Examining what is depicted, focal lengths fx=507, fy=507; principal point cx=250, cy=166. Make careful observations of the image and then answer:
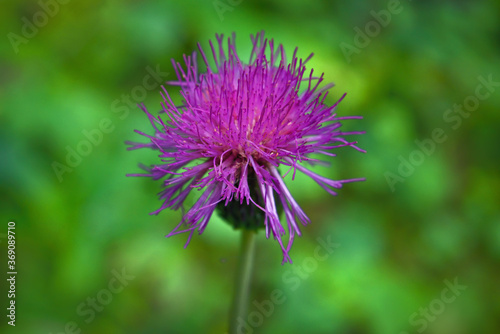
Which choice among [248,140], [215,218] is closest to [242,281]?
[248,140]

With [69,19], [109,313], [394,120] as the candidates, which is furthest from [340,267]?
[69,19]

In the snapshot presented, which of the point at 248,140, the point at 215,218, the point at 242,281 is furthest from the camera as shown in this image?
the point at 215,218

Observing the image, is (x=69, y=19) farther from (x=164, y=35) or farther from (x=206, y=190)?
(x=206, y=190)

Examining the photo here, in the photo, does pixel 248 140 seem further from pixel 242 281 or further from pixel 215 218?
pixel 215 218

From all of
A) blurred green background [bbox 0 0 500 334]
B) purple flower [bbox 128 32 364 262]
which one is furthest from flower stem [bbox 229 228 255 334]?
blurred green background [bbox 0 0 500 334]

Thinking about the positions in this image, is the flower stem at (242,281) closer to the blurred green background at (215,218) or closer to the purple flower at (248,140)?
the purple flower at (248,140)

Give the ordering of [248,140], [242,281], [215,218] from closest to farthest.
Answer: [248,140] → [242,281] → [215,218]
